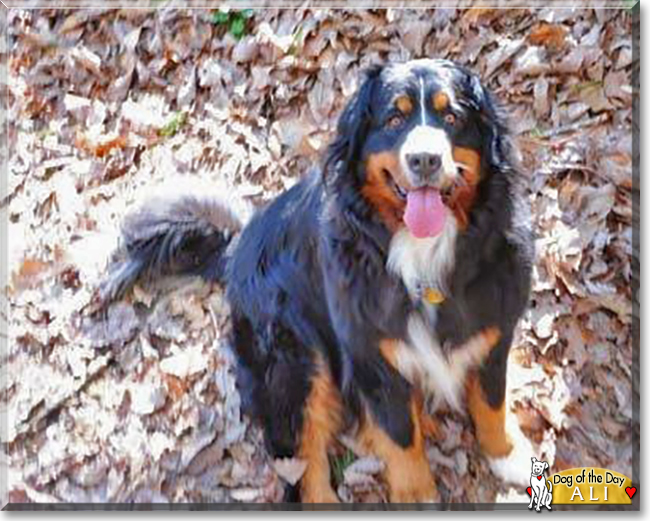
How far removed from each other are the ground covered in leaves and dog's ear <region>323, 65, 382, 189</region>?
657 millimetres

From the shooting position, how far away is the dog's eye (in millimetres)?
2256

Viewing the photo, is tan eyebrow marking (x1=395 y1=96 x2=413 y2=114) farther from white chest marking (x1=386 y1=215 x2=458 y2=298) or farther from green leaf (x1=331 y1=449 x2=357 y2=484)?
green leaf (x1=331 y1=449 x2=357 y2=484)

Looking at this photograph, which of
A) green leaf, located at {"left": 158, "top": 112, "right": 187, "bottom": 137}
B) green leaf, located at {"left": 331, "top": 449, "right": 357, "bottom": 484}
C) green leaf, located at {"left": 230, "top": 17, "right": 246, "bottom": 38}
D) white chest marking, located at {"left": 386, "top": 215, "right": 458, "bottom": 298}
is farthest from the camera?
green leaf, located at {"left": 230, "top": 17, "right": 246, "bottom": 38}

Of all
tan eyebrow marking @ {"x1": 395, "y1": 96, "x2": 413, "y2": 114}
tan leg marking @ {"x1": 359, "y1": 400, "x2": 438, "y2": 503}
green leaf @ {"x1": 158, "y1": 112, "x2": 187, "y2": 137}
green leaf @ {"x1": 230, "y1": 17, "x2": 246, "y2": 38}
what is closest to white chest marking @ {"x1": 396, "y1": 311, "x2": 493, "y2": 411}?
tan leg marking @ {"x1": 359, "y1": 400, "x2": 438, "y2": 503}

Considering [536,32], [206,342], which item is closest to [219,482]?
[206,342]

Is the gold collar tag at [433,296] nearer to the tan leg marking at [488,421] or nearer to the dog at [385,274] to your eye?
the dog at [385,274]

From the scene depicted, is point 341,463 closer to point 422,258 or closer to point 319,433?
point 319,433

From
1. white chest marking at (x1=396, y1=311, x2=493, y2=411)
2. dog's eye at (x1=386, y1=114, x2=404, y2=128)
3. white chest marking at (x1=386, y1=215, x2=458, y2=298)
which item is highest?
dog's eye at (x1=386, y1=114, x2=404, y2=128)

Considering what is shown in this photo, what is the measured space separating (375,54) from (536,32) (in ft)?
2.12

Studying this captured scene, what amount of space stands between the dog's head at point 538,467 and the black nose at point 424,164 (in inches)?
39.1

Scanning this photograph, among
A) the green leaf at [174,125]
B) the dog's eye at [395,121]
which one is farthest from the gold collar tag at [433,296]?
the green leaf at [174,125]

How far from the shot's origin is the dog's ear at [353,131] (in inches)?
91.5

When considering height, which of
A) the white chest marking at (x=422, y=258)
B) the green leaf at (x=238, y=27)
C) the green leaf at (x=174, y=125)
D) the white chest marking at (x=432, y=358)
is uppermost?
the green leaf at (x=238, y=27)

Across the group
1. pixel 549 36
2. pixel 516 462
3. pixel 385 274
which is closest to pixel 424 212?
pixel 385 274
